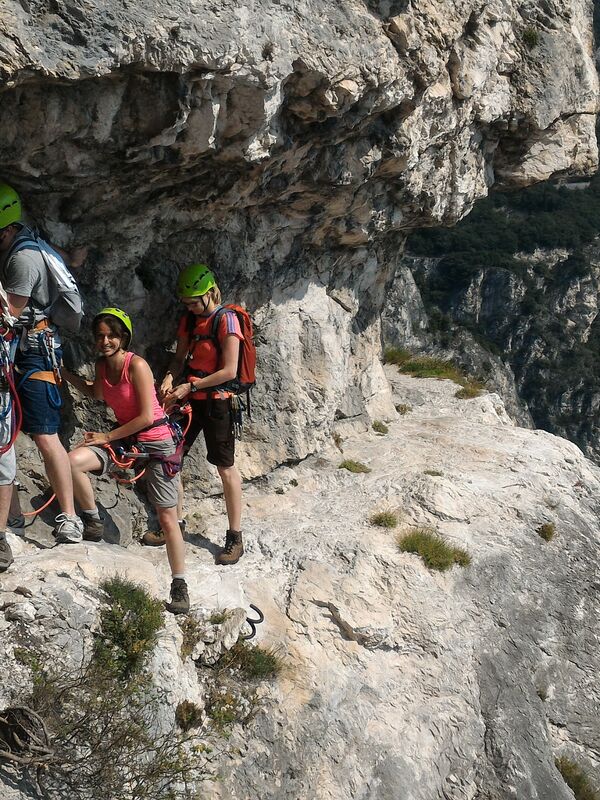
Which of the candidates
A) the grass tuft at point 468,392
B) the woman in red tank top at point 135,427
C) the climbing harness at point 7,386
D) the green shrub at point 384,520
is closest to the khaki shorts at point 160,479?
the woman in red tank top at point 135,427

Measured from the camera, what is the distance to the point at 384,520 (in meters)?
9.54

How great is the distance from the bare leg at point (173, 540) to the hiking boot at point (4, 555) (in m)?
1.33

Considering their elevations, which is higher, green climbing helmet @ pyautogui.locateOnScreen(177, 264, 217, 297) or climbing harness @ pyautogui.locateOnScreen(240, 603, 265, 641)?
green climbing helmet @ pyautogui.locateOnScreen(177, 264, 217, 297)

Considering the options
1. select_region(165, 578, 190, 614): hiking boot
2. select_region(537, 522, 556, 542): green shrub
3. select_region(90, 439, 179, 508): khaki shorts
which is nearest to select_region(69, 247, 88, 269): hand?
select_region(90, 439, 179, 508): khaki shorts

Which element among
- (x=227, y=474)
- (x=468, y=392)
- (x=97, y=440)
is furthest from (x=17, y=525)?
(x=468, y=392)

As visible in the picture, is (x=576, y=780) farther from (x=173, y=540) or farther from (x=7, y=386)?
(x=7, y=386)

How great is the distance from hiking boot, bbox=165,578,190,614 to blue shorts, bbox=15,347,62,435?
1813mm

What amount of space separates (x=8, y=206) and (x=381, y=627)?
5457 mm

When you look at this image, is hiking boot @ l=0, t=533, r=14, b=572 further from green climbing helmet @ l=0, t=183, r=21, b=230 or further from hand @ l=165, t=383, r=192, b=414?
green climbing helmet @ l=0, t=183, r=21, b=230

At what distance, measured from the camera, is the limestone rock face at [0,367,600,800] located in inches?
268

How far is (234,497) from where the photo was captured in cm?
834

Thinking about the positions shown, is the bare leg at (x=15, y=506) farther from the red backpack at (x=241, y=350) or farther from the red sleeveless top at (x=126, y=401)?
the red backpack at (x=241, y=350)

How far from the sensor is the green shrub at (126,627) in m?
6.39

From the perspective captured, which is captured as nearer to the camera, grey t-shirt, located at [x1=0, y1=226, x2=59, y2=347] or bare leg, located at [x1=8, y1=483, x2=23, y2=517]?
grey t-shirt, located at [x1=0, y1=226, x2=59, y2=347]
